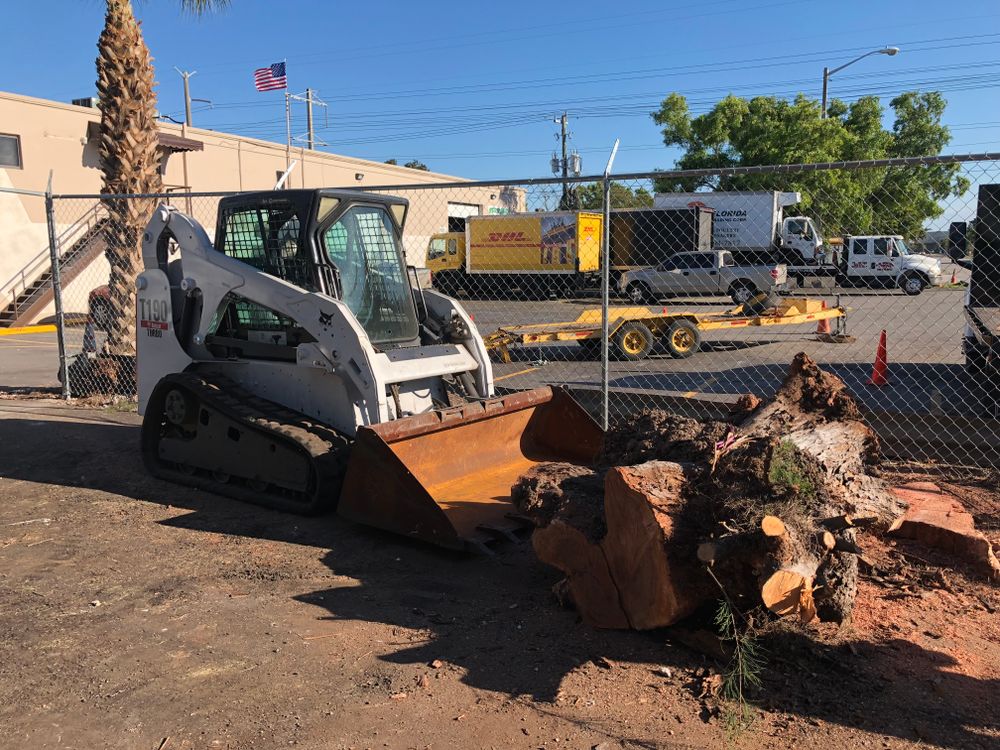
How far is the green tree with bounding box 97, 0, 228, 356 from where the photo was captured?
10.9 metres

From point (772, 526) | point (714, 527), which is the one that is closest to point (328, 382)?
point (714, 527)

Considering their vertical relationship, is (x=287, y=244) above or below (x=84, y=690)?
above

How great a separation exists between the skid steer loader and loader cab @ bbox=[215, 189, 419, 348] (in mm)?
13

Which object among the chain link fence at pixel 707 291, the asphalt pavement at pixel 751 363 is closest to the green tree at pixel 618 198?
the chain link fence at pixel 707 291

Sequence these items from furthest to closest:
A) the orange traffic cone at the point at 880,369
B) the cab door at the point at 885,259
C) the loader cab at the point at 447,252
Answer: the loader cab at the point at 447,252
the cab door at the point at 885,259
the orange traffic cone at the point at 880,369

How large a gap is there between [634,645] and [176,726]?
6.58 feet

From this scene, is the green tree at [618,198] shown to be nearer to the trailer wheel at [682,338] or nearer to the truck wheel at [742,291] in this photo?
the truck wheel at [742,291]

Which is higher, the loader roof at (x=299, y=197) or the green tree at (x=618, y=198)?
the green tree at (x=618, y=198)

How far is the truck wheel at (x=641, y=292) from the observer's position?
2466 cm

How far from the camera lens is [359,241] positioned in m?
6.51

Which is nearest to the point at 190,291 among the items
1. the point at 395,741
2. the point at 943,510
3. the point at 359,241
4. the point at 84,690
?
the point at 359,241

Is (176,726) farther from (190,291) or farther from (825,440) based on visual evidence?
(190,291)

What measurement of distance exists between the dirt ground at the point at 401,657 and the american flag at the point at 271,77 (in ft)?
111

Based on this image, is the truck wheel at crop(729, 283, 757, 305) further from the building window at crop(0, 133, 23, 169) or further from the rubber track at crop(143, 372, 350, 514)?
the building window at crop(0, 133, 23, 169)
